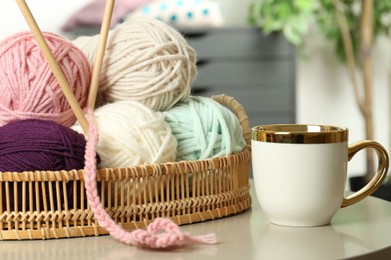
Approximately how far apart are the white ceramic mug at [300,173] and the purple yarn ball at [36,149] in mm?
181

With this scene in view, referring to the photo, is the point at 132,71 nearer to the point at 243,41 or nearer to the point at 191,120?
the point at 191,120

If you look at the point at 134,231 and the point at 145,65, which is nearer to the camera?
the point at 134,231

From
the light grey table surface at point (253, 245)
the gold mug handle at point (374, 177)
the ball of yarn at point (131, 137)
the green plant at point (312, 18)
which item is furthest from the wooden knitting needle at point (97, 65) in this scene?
the green plant at point (312, 18)

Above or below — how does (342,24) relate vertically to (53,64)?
above

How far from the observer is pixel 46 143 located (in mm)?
681

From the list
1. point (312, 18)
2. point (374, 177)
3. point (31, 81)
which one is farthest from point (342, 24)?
point (31, 81)

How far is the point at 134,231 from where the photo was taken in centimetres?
65

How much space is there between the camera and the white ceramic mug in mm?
700

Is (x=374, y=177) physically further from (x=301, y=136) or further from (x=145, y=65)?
(x=145, y=65)

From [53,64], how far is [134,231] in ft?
0.61

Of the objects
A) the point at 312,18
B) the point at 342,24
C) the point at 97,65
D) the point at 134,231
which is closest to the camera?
the point at 134,231

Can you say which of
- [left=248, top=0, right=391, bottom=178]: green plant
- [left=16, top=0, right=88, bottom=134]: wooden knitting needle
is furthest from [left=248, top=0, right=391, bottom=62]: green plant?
[left=16, top=0, right=88, bottom=134]: wooden knitting needle

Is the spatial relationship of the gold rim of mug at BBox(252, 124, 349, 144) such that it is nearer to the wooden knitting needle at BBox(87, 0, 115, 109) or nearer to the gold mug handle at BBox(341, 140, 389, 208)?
the gold mug handle at BBox(341, 140, 389, 208)

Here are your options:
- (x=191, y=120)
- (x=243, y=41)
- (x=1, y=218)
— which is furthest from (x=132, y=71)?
(x=243, y=41)
